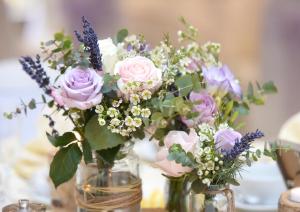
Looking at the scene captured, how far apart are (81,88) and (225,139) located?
236 millimetres

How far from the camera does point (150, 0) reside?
4.01 m

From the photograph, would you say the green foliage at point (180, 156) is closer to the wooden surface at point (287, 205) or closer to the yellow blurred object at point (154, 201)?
the wooden surface at point (287, 205)

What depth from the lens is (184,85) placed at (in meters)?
1.01

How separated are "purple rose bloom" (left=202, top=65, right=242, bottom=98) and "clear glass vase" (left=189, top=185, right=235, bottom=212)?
23cm

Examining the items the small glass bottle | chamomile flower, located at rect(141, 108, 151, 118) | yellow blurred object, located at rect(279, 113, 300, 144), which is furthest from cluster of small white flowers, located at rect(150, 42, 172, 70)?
yellow blurred object, located at rect(279, 113, 300, 144)

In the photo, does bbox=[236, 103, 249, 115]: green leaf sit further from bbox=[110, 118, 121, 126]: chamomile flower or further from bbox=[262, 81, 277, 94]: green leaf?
bbox=[110, 118, 121, 126]: chamomile flower

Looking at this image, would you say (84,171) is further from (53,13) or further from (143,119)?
(53,13)

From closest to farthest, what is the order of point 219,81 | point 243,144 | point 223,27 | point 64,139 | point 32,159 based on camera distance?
point 243,144
point 64,139
point 219,81
point 32,159
point 223,27

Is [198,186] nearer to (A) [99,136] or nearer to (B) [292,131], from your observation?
(A) [99,136]

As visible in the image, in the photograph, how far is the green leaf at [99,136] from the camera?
0.95 metres

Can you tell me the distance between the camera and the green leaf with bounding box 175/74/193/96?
1004 millimetres

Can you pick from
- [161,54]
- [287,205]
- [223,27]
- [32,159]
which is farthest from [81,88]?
[223,27]

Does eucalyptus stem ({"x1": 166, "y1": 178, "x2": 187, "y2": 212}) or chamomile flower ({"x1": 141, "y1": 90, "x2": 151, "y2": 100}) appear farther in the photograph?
→ eucalyptus stem ({"x1": 166, "y1": 178, "x2": 187, "y2": 212})

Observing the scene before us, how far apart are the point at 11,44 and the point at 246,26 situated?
1.53m
